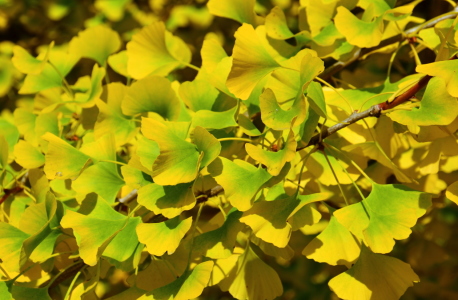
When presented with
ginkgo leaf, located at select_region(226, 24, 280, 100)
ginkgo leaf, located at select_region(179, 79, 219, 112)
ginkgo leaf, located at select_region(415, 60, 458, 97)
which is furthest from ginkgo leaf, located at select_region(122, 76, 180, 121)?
ginkgo leaf, located at select_region(415, 60, 458, 97)

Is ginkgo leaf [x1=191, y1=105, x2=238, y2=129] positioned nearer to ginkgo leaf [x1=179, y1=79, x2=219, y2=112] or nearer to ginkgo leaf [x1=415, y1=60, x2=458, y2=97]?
ginkgo leaf [x1=179, y1=79, x2=219, y2=112]

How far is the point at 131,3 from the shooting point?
162cm

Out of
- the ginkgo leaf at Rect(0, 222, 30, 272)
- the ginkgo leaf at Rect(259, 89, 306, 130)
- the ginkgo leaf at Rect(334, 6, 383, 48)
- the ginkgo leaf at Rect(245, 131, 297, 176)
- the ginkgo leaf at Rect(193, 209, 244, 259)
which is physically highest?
the ginkgo leaf at Rect(334, 6, 383, 48)

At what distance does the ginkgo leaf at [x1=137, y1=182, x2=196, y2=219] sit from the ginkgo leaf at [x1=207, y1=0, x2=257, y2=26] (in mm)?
331

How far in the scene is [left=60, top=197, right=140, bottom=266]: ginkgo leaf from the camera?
2.00 feet

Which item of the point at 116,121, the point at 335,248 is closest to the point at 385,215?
the point at 335,248

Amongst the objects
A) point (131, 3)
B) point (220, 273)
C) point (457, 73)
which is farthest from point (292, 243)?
point (131, 3)

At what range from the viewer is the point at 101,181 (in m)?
0.74

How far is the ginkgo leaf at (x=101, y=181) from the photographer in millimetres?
730

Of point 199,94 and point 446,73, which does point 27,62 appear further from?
point 446,73

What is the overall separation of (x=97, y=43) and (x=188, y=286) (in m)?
0.53

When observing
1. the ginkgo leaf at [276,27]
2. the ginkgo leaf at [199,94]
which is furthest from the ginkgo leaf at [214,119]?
the ginkgo leaf at [276,27]

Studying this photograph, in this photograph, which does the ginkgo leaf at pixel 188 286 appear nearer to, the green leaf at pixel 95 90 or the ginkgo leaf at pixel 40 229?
the ginkgo leaf at pixel 40 229

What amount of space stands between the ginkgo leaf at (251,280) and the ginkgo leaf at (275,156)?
0.22m
